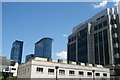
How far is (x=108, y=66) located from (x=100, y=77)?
9593mm

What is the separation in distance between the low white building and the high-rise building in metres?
11.6

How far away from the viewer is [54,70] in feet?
165

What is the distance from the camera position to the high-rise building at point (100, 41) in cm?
6969

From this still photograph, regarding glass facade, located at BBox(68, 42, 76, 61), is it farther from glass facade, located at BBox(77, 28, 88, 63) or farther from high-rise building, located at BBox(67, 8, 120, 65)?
glass facade, located at BBox(77, 28, 88, 63)

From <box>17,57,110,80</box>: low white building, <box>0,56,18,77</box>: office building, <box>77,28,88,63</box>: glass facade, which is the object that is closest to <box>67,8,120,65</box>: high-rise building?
<box>77,28,88,63</box>: glass facade

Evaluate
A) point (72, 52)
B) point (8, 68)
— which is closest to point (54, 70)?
point (72, 52)

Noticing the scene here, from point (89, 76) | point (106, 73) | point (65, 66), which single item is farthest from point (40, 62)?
point (106, 73)

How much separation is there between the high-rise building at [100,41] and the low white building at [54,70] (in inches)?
457

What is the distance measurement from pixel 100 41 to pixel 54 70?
3529 centimetres

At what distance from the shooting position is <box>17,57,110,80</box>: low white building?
46469 mm

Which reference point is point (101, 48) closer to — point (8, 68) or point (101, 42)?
point (101, 42)

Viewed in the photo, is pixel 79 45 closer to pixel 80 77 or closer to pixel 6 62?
pixel 80 77

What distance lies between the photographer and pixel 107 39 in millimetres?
72125

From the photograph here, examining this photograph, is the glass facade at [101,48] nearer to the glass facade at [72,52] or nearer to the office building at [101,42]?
the office building at [101,42]
